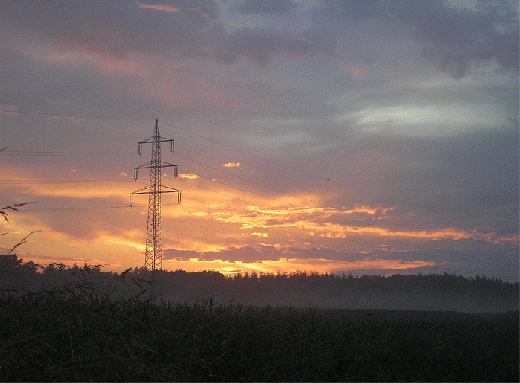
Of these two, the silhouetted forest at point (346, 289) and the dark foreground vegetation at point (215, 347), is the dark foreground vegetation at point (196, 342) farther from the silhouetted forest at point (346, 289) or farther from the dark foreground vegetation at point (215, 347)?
the silhouetted forest at point (346, 289)

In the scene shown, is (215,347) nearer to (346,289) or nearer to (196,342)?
(196,342)

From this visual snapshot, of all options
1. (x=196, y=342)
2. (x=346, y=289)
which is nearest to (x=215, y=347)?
(x=196, y=342)

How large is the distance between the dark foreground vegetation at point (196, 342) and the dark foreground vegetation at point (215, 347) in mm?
24

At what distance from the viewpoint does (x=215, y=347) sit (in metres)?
9.23

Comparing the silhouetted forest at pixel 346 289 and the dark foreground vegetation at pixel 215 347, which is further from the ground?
the dark foreground vegetation at pixel 215 347

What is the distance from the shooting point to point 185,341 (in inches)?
354

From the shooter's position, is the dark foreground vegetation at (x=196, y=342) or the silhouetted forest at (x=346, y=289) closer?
the dark foreground vegetation at (x=196, y=342)

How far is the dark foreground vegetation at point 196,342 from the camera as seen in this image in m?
7.46

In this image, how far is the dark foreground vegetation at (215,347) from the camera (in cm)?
737

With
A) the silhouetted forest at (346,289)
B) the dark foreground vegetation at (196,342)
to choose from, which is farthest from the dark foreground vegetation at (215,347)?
the silhouetted forest at (346,289)

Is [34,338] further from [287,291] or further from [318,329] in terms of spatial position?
[287,291]

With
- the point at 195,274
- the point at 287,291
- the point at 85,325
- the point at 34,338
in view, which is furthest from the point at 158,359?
the point at 287,291

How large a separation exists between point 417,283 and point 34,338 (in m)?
92.4

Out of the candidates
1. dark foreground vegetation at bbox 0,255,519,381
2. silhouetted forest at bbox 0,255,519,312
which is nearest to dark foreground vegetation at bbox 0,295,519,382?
dark foreground vegetation at bbox 0,255,519,381
